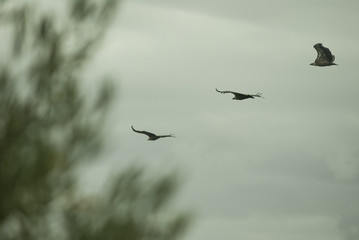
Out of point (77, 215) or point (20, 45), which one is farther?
point (20, 45)

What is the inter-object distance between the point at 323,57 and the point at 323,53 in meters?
0.18

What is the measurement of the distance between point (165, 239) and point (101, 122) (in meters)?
1.72

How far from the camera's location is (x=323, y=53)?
19172mm

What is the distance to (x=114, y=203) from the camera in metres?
9.58

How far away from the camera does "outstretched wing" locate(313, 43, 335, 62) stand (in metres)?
18.9

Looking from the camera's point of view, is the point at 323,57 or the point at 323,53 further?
the point at 323,57

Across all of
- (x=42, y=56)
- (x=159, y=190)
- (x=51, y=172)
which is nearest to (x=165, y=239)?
(x=159, y=190)

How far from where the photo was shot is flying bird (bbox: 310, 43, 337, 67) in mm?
18969

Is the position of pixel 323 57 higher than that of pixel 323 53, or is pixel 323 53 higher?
pixel 323 53

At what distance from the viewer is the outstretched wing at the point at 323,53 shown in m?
18.9

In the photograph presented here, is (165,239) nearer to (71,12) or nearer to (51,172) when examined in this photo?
(51,172)

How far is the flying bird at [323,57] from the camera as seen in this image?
1897 cm

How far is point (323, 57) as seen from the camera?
19.3 meters

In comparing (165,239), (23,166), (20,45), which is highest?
(20,45)
